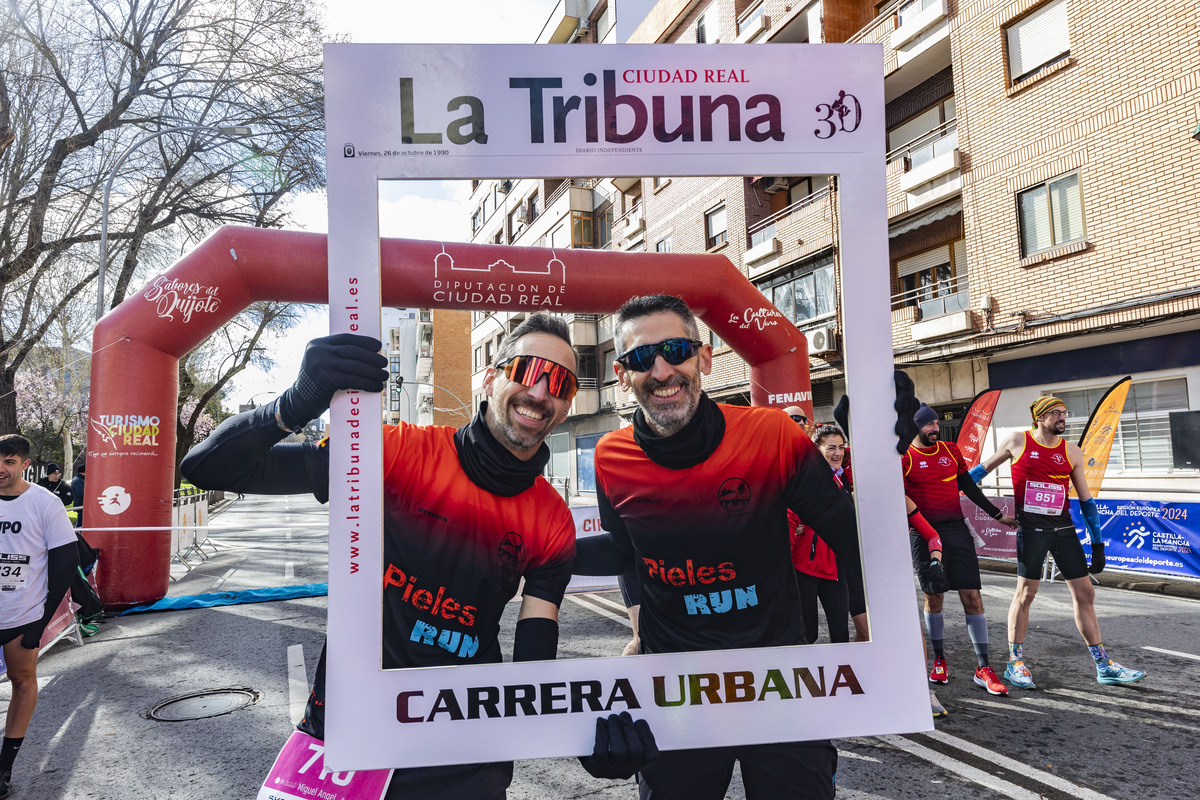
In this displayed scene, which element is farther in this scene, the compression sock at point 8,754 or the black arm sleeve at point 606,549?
the compression sock at point 8,754

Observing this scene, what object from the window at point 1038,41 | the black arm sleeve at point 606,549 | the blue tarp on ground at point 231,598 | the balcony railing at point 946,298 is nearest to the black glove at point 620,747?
the black arm sleeve at point 606,549

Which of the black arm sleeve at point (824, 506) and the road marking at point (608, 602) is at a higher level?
the black arm sleeve at point (824, 506)

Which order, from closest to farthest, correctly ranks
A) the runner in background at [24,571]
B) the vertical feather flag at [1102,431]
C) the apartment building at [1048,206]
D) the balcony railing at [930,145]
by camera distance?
the runner in background at [24,571] < the vertical feather flag at [1102,431] < the apartment building at [1048,206] < the balcony railing at [930,145]

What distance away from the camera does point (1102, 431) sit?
10.8 meters

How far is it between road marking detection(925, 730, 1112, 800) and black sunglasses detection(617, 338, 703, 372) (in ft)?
8.80

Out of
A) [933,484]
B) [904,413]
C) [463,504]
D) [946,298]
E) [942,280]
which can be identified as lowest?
[933,484]

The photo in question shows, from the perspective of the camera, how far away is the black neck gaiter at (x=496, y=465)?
6.79ft

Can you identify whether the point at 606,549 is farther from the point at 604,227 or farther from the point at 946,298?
the point at 946,298

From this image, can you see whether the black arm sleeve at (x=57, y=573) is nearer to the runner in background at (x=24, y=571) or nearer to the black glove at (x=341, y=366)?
→ the runner in background at (x=24, y=571)

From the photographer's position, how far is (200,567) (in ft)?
43.0

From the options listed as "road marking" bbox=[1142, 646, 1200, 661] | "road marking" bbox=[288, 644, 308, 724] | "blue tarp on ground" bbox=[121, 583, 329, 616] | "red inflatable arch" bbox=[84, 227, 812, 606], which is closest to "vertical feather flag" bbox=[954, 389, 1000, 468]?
"road marking" bbox=[1142, 646, 1200, 661]

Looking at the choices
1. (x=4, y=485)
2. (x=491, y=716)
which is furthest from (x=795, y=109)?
(x=4, y=485)

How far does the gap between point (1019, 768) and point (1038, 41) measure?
13745 millimetres

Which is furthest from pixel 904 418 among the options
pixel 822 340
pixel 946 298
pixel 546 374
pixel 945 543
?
pixel 946 298
